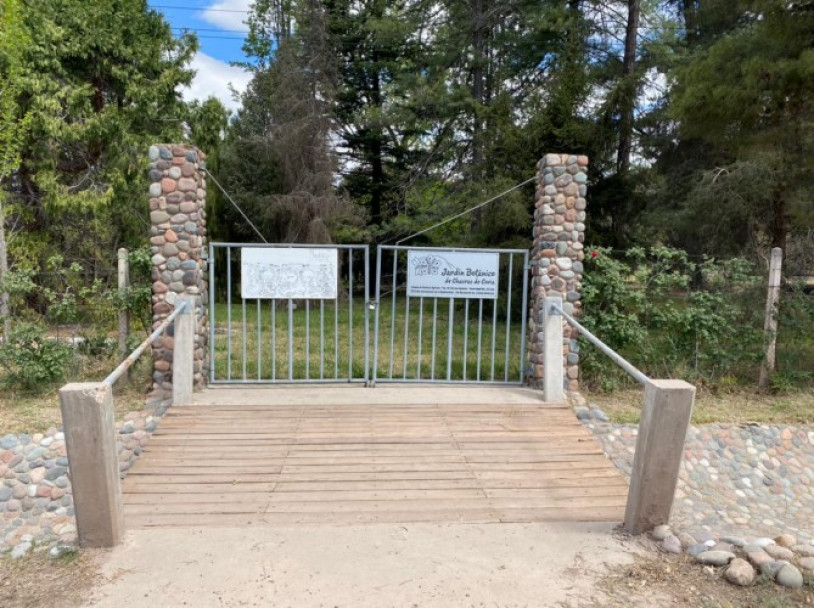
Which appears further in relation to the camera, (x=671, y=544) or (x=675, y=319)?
(x=675, y=319)

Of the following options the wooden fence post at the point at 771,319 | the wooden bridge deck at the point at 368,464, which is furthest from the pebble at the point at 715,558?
the wooden fence post at the point at 771,319

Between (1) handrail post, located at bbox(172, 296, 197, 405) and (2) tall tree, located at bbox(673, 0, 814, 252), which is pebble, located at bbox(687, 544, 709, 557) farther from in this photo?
(2) tall tree, located at bbox(673, 0, 814, 252)

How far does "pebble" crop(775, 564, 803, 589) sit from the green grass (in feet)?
10.6

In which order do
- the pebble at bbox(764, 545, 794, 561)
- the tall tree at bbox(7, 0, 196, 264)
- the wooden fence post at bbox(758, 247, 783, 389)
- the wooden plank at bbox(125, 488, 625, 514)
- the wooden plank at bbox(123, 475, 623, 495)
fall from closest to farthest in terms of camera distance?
the pebble at bbox(764, 545, 794, 561) → the wooden plank at bbox(125, 488, 625, 514) → the wooden plank at bbox(123, 475, 623, 495) → the wooden fence post at bbox(758, 247, 783, 389) → the tall tree at bbox(7, 0, 196, 264)

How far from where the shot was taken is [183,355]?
535cm

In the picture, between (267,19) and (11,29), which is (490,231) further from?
(267,19)

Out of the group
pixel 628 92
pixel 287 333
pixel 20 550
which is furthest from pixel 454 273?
pixel 628 92

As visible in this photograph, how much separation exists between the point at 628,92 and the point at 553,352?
874 centimetres

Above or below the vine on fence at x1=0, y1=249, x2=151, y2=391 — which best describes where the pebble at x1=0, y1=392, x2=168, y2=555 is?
below

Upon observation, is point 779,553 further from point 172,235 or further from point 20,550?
point 172,235

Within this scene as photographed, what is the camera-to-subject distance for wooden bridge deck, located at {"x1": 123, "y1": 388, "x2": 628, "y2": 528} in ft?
11.9

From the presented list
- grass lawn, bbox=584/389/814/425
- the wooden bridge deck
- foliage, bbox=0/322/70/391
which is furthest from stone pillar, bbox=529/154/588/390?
foliage, bbox=0/322/70/391

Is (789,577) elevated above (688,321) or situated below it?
below

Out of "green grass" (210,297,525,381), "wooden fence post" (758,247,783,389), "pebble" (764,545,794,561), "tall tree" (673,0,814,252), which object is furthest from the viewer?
"tall tree" (673,0,814,252)
